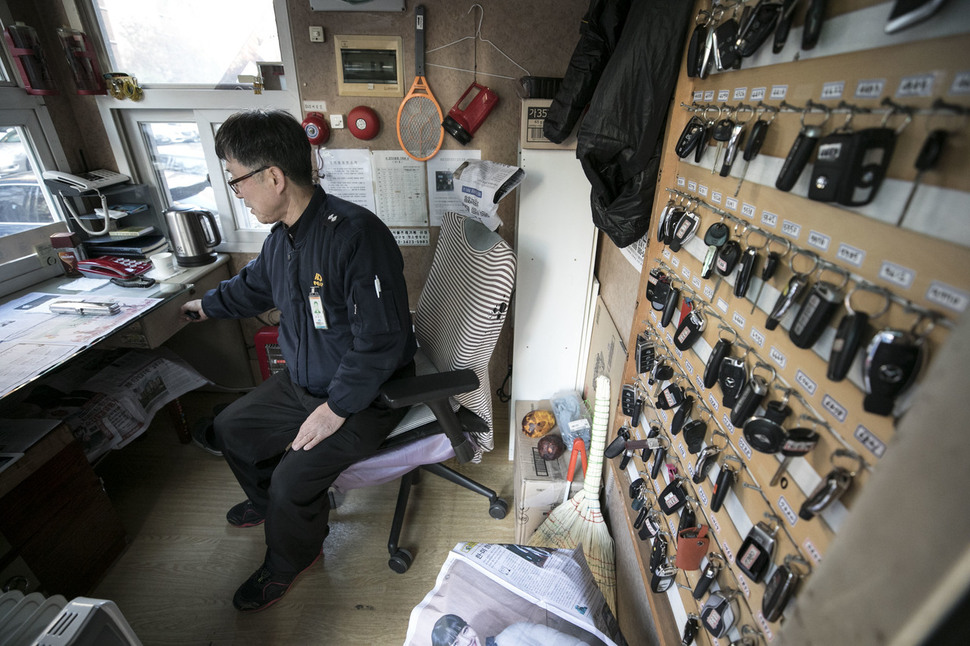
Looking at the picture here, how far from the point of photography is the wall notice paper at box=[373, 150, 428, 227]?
6.23ft

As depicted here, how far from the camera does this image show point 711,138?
2.26 feet

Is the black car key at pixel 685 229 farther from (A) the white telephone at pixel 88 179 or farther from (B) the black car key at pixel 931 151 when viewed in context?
(A) the white telephone at pixel 88 179

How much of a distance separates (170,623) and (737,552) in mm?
1650

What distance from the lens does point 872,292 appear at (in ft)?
1.31

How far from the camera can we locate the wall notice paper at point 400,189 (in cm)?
190

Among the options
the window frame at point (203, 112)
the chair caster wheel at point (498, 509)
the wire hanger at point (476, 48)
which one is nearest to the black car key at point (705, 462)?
the chair caster wheel at point (498, 509)

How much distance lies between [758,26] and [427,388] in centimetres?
99

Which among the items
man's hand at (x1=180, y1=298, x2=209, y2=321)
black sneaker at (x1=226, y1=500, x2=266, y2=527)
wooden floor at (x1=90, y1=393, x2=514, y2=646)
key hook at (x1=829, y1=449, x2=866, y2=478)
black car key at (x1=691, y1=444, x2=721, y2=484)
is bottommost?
wooden floor at (x1=90, y1=393, x2=514, y2=646)

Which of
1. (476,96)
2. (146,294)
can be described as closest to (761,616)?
(476,96)

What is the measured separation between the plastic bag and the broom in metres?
0.18

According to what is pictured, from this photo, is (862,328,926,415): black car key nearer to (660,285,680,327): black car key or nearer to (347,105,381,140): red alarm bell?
(660,285,680,327): black car key

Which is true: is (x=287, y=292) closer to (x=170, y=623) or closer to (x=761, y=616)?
(x=170, y=623)

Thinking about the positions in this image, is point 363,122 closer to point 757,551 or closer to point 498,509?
point 498,509

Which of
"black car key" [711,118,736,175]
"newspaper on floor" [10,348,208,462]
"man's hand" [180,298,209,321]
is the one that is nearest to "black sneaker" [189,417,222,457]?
"newspaper on floor" [10,348,208,462]
